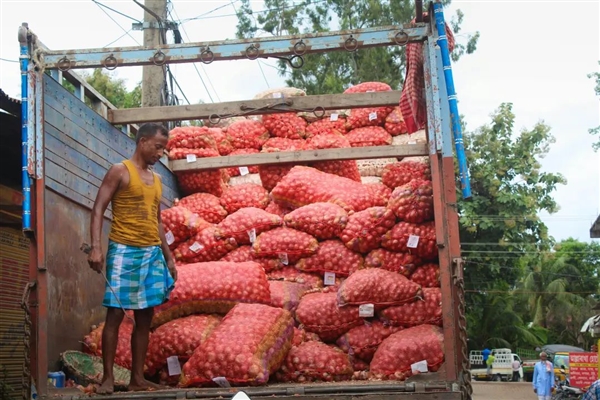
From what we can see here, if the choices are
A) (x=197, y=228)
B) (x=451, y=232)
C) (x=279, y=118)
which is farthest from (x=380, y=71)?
(x=451, y=232)

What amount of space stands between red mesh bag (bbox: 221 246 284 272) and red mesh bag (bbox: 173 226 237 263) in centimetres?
6

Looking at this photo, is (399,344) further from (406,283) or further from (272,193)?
(272,193)

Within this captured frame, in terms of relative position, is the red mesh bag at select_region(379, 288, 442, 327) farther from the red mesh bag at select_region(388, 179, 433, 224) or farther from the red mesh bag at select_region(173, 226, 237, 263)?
the red mesh bag at select_region(173, 226, 237, 263)

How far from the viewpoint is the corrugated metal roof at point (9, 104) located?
5950 mm

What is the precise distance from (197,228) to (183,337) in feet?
4.93

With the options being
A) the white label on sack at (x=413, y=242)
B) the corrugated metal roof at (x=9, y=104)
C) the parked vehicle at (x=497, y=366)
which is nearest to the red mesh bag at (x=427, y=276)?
the white label on sack at (x=413, y=242)

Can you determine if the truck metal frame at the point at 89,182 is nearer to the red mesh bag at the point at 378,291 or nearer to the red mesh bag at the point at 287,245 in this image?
the red mesh bag at the point at 378,291

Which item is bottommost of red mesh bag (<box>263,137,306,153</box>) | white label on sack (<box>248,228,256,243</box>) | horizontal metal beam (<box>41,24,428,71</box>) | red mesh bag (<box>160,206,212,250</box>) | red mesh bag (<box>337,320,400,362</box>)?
red mesh bag (<box>337,320,400,362</box>)

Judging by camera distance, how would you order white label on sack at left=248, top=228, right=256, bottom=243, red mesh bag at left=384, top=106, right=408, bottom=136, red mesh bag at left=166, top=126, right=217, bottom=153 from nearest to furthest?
white label on sack at left=248, top=228, right=256, bottom=243
red mesh bag at left=166, top=126, right=217, bottom=153
red mesh bag at left=384, top=106, right=408, bottom=136

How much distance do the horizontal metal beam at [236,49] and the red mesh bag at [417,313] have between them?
165 cm

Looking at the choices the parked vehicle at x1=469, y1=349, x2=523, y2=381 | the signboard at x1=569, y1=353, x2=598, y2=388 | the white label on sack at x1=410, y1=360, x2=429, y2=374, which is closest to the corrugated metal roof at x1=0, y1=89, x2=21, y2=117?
the white label on sack at x1=410, y1=360, x2=429, y2=374

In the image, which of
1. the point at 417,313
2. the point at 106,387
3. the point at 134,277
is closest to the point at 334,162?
the point at 417,313

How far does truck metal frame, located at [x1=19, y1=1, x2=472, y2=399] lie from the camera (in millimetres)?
3748

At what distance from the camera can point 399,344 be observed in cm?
446
